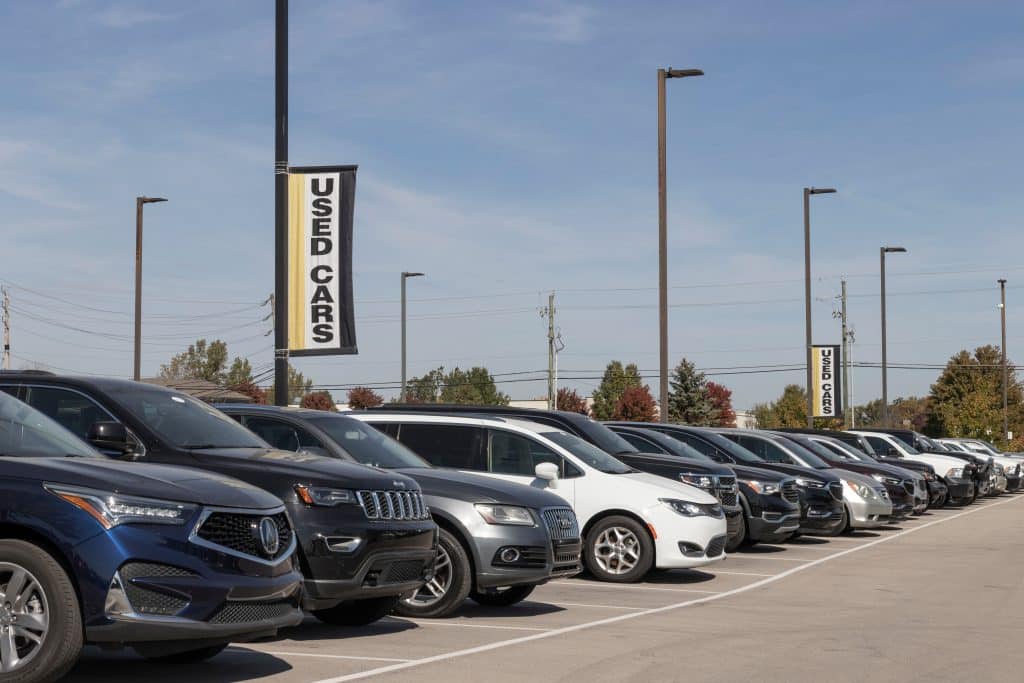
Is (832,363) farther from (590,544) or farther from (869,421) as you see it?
(869,421)

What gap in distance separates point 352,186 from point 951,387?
81614 millimetres

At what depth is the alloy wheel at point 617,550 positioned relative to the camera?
14930 millimetres

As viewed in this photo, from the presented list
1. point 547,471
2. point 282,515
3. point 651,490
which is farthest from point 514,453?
point 282,515

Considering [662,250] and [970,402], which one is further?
[970,402]

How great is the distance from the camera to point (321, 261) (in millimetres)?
16047

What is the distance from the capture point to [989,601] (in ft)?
45.1

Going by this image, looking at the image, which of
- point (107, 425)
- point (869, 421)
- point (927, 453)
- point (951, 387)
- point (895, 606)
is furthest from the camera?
point (869, 421)

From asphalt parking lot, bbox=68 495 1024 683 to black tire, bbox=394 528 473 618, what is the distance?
0.17m

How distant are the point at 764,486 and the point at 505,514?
8430 millimetres

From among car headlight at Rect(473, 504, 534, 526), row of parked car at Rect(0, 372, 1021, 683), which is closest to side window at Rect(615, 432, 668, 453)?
row of parked car at Rect(0, 372, 1021, 683)

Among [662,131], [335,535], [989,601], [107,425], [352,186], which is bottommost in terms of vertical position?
[989,601]

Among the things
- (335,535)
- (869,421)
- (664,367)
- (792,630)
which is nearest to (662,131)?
(664,367)

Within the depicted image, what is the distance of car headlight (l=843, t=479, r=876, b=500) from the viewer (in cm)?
2331

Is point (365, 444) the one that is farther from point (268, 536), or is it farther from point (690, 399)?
point (690, 399)
